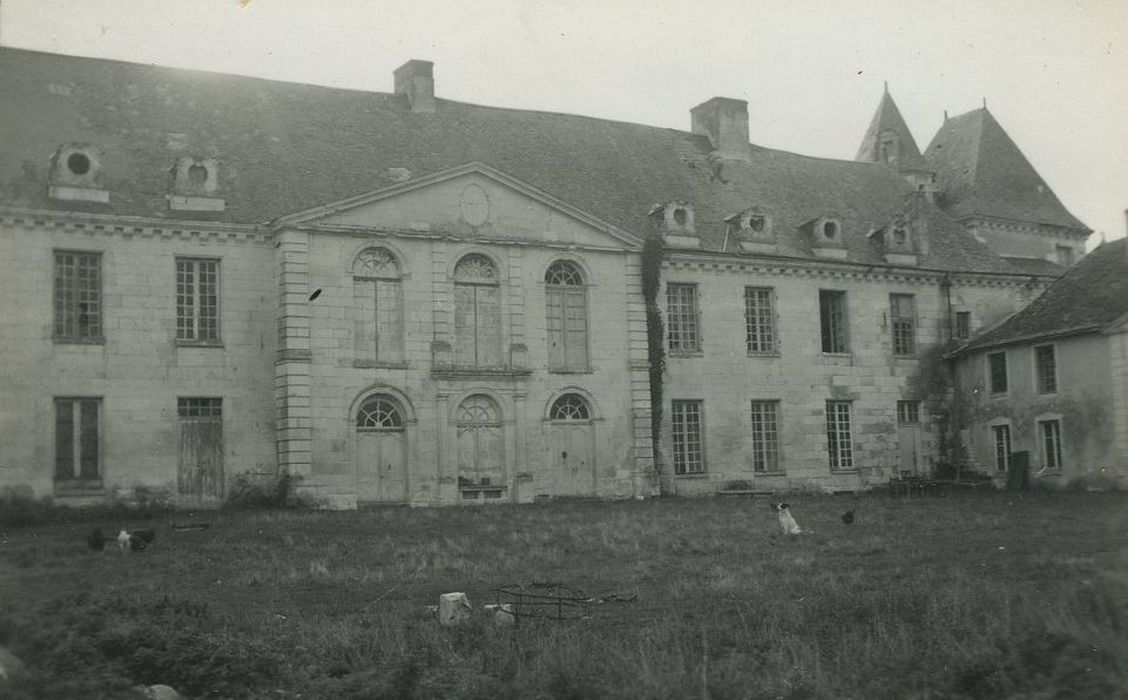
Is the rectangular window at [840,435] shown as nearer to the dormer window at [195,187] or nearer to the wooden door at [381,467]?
the wooden door at [381,467]

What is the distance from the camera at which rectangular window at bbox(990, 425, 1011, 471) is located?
3519 centimetres

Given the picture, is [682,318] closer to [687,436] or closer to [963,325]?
[687,436]

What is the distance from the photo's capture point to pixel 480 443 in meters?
28.9

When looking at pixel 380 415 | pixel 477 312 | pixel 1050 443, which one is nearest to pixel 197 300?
pixel 380 415

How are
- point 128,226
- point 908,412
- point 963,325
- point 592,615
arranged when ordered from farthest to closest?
1. point 963,325
2. point 908,412
3. point 128,226
4. point 592,615

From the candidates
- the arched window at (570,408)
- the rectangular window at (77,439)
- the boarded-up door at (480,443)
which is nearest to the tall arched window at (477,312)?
the boarded-up door at (480,443)

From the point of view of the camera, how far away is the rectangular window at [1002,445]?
1385 inches

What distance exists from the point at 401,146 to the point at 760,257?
10.7 metres

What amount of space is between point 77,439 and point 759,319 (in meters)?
18.6

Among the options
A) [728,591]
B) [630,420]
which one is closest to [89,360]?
[630,420]

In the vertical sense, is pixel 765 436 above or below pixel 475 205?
below

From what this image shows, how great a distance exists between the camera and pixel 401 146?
31.6 metres

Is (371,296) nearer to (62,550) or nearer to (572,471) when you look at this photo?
(572,471)

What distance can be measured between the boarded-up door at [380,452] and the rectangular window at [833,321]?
14.1 metres
